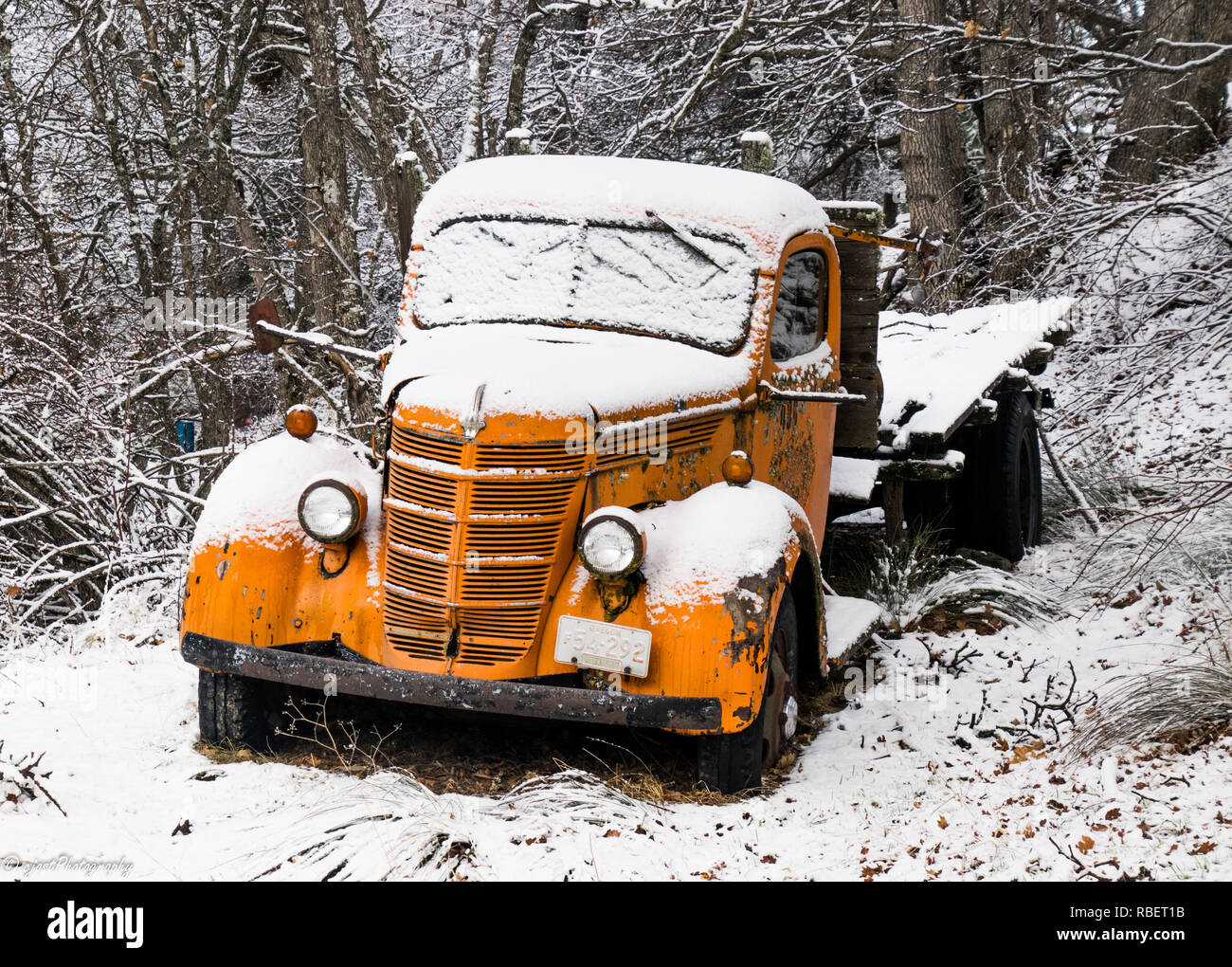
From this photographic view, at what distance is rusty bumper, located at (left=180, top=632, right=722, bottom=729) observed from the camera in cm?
403

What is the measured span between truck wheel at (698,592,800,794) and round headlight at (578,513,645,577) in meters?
0.63

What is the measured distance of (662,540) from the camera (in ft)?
14.3

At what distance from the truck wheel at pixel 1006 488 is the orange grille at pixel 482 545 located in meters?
4.34

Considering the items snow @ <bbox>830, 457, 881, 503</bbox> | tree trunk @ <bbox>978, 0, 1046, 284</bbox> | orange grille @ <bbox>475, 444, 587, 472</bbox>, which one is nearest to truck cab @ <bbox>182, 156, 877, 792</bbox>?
orange grille @ <bbox>475, 444, 587, 472</bbox>

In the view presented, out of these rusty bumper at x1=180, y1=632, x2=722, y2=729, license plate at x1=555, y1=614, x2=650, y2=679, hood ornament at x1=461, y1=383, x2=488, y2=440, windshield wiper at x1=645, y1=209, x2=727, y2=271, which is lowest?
rusty bumper at x1=180, y1=632, x2=722, y2=729

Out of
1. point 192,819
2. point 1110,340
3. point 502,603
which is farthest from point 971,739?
point 1110,340

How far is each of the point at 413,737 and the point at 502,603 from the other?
90 cm

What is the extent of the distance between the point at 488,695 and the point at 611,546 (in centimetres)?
63

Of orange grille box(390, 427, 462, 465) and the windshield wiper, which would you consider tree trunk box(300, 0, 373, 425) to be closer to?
the windshield wiper

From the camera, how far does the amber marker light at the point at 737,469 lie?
4.55 meters

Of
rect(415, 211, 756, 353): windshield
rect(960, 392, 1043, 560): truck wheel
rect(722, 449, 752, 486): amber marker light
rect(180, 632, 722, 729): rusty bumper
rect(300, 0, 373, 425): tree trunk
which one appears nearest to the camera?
rect(180, 632, 722, 729): rusty bumper

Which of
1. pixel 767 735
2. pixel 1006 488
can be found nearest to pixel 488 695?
pixel 767 735

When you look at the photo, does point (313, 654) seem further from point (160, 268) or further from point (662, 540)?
point (160, 268)

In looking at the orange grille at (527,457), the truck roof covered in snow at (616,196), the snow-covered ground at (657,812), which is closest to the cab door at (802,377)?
the truck roof covered in snow at (616,196)
